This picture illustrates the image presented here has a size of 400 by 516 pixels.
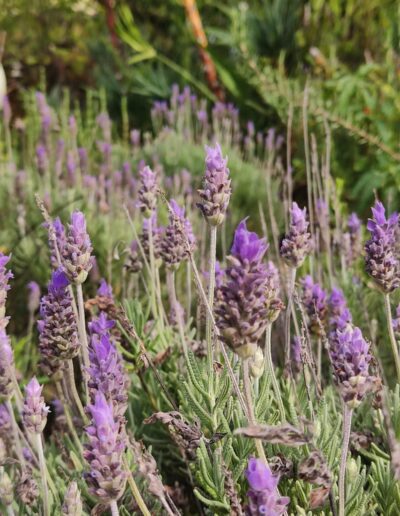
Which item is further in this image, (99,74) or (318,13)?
(99,74)

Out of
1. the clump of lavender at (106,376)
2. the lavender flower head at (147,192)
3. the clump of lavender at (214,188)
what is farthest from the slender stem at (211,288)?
the lavender flower head at (147,192)

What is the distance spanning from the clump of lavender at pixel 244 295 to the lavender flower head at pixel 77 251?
0.38 metres

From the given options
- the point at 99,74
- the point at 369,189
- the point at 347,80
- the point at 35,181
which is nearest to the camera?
the point at 369,189

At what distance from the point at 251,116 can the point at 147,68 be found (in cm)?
101

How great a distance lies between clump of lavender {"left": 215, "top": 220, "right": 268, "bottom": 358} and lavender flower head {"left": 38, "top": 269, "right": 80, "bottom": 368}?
0.41m

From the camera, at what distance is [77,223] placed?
1122mm

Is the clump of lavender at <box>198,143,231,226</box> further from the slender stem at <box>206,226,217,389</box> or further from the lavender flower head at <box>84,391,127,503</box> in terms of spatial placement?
the lavender flower head at <box>84,391,127,503</box>

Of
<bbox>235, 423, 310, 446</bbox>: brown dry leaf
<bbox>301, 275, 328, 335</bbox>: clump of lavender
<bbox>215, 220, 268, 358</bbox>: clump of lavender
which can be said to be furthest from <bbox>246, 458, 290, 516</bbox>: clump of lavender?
<bbox>301, 275, 328, 335</bbox>: clump of lavender

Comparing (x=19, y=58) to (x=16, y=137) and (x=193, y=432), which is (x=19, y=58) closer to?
(x=16, y=137)

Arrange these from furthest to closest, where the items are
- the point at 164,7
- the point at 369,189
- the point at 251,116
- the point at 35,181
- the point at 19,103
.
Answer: the point at 19,103
the point at 164,7
the point at 251,116
the point at 35,181
the point at 369,189

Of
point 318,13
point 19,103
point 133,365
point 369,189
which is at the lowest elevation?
point 133,365

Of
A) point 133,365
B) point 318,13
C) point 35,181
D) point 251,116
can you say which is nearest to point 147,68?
point 251,116

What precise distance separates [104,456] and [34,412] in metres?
0.22

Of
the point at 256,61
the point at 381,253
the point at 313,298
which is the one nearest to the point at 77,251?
the point at 381,253
